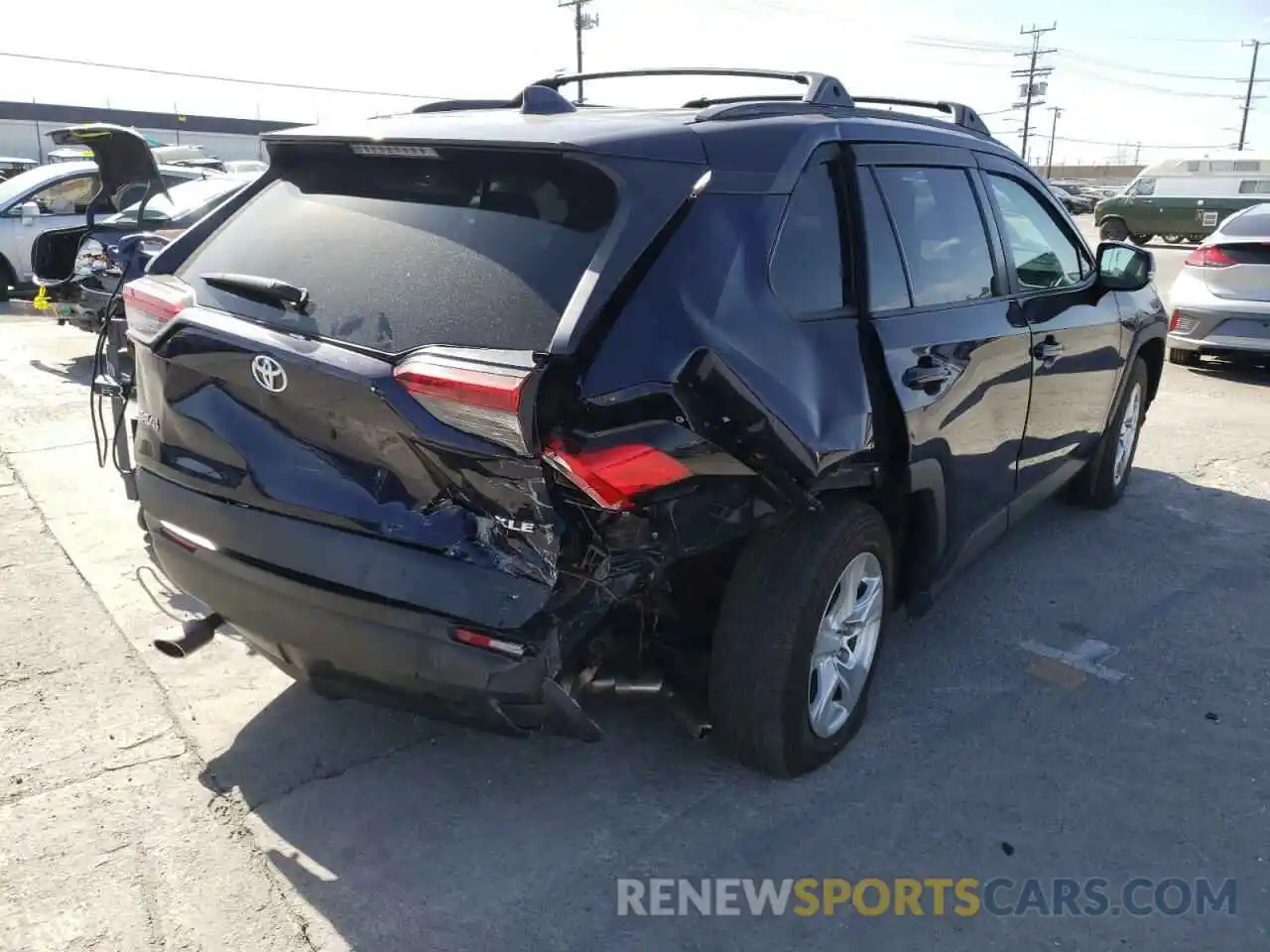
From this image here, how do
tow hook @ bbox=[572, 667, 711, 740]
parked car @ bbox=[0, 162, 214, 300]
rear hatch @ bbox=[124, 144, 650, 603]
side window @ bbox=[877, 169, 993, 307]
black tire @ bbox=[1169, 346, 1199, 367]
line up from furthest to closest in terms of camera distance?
1. parked car @ bbox=[0, 162, 214, 300]
2. black tire @ bbox=[1169, 346, 1199, 367]
3. side window @ bbox=[877, 169, 993, 307]
4. tow hook @ bbox=[572, 667, 711, 740]
5. rear hatch @ bbox=[124, 144, 650, 603]

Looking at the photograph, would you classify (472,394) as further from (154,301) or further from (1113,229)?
(1113,229)

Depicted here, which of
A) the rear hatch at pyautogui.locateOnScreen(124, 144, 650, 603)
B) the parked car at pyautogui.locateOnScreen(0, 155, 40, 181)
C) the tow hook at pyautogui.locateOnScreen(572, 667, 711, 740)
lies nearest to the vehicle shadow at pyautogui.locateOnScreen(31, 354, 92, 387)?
the rear hatch at pyautogui.locateOnScreen(124, 144, 650, 603)

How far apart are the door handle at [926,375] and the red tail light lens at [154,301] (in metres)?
2.10

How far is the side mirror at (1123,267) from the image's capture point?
15.9 ft

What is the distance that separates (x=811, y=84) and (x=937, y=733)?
86.6 inches

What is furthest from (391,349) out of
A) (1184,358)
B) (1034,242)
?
(1184,358)

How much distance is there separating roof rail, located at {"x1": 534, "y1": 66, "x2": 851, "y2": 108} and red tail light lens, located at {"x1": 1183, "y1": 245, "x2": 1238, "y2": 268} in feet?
24.4

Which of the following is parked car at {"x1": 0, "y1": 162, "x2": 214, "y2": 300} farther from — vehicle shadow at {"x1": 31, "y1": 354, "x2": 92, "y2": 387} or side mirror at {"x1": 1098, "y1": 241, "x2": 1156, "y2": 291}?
side mirror at {"x1": 1098, "y1": 241, "x2": 1156, "y2": 291}

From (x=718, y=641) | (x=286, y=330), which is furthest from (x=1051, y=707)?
(x=286, y=330)

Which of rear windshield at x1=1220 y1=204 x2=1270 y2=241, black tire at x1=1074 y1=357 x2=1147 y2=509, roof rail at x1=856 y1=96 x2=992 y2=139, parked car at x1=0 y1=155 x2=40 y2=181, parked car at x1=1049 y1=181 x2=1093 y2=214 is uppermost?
roof rail at x1=856 y1=96 x2=992 y2=139

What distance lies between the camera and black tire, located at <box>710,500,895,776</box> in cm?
284

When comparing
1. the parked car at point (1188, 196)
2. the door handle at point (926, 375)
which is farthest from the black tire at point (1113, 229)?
the door handle at point (926, 375)

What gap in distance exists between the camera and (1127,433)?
568cm

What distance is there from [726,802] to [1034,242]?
Result: 2.77 metres
